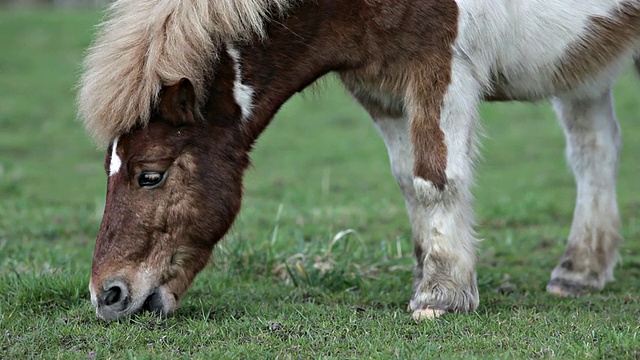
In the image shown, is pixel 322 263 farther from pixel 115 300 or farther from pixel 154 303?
pixel 115 300

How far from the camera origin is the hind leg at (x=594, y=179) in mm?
5652

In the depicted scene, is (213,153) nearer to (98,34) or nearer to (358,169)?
(98,34)

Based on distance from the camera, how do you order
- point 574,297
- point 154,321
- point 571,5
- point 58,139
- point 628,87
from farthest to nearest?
point 628,87 → point 58,139 → point 574,297 → point 571,5 → point 154,321

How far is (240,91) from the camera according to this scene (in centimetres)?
443

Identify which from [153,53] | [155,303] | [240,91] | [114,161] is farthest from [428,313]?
[153,53]

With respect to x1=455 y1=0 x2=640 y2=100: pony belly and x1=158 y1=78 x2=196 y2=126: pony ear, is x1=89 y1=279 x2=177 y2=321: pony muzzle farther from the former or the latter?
x1=455 y1=0 x2=640 y2=100: pony belly

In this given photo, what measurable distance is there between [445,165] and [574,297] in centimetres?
134

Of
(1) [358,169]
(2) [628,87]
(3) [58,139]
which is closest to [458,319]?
(1) [358,169]

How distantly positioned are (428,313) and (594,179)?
1943mm

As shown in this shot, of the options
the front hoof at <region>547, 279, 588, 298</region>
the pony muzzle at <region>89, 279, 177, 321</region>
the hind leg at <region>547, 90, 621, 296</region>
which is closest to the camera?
the pony muzzle at <region>89, 279, 177, 321</region>

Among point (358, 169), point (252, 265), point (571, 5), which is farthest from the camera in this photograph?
point (358, 169)

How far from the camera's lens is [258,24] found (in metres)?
4.38

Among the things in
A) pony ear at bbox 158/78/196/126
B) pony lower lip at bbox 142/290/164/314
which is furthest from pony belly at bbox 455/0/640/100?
pony lower lip at bbox 142/290/164/314

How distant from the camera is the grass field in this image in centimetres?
391
